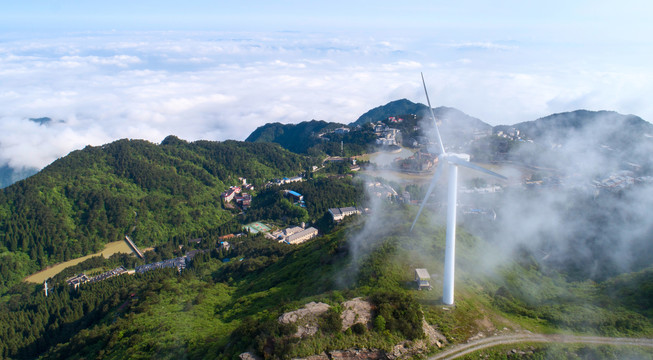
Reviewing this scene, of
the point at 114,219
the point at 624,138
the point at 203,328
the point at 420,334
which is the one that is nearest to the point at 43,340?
the point at 203,328

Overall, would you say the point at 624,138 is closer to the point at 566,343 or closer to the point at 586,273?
the point at 586,273

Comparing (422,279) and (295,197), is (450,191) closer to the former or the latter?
(422,279)

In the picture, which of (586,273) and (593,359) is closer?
(593,359)

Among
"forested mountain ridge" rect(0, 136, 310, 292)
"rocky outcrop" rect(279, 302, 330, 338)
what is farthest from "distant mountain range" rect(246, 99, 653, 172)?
"rocky outcrop" rect(279, 302, 330, 338)

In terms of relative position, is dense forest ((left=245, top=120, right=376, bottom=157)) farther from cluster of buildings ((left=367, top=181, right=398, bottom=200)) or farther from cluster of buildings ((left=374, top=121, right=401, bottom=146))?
cluster of buildings ((left=367, top=181, right=398, bottom=200))

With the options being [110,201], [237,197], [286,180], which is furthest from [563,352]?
[286,180]
